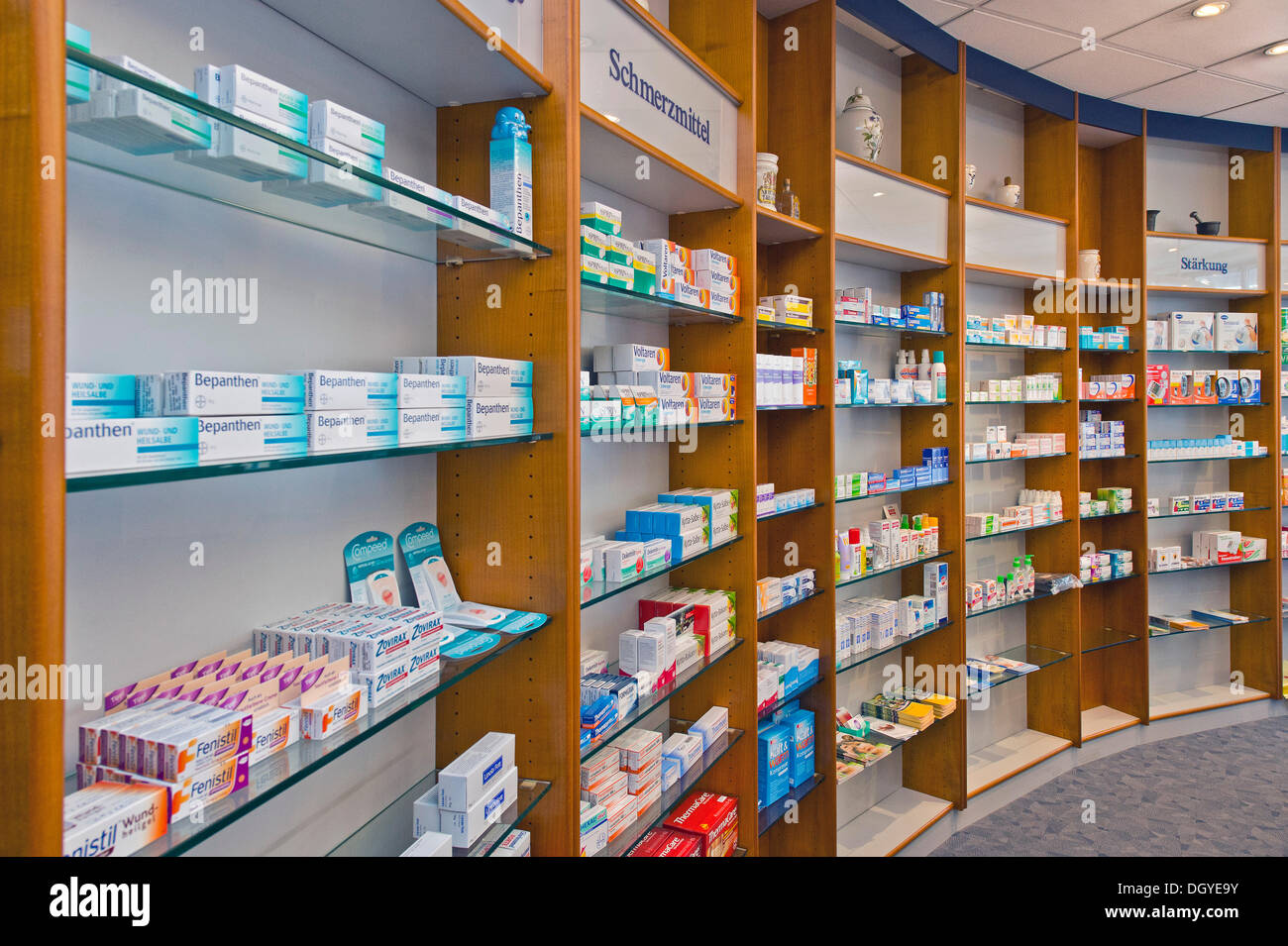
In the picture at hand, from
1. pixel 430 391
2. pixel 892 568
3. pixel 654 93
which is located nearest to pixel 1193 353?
pixel 892 568

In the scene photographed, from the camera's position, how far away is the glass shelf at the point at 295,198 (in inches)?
40.8

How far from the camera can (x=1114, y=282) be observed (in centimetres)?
524

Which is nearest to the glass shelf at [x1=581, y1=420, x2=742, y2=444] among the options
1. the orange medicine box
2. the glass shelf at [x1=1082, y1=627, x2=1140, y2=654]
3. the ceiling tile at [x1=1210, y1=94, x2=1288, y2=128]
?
the orange medicine box

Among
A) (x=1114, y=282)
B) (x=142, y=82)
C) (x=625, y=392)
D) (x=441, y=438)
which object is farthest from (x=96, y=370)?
(x=1114, y=282)

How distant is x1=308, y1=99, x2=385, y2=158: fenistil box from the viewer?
130 cm

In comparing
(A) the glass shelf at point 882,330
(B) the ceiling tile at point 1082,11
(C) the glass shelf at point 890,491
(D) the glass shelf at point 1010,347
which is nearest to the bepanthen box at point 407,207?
(A) the glass shelf at point 882,330

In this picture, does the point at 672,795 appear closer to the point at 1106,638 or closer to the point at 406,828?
the point at 406,828

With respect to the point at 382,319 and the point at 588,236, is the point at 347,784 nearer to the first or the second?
the point at 382,319

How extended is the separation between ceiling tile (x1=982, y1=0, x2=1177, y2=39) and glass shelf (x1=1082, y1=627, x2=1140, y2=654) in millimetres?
4004

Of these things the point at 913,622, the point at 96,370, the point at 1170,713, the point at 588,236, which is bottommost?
the point at 1170,713

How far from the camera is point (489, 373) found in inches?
68.5

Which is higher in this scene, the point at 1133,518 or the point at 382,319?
the point at 382,319

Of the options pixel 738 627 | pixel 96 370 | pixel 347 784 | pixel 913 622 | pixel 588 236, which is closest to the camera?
pixel 96 370

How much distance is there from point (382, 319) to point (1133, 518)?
5577 millimetres
